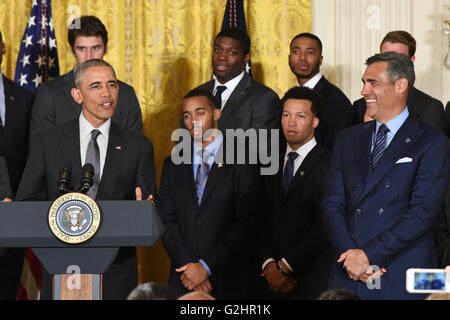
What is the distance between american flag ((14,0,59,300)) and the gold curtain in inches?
8.3

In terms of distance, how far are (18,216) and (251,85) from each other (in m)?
2.56

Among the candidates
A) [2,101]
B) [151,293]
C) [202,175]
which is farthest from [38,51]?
[151,293]

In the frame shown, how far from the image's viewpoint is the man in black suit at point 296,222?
4.57 meters

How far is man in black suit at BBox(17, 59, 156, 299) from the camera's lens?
4048mm

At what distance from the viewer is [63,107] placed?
5.10m

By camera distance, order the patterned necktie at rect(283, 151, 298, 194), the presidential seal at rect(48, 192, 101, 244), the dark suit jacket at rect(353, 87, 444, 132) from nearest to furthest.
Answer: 1. the presidential seal at rect(48, 192, 101, 244)
2. the patterned necktie at rect(283, 151, 298, 194)
3. the dark suit jacket at rect(353, 87, 444, 132)

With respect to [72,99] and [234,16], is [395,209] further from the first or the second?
[234,16]

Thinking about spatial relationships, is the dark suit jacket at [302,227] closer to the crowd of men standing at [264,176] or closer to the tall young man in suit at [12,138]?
the crowd of men standing at [264,176]

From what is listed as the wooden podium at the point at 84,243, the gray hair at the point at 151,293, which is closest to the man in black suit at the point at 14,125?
the wooden podium at the point at 84,243

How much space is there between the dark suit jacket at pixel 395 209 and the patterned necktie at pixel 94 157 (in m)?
1.15

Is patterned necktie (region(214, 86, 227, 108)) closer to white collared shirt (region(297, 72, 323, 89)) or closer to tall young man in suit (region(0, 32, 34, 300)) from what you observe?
white collared shirt (region(297, 72, 323, 89))

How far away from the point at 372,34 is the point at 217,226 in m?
2.66

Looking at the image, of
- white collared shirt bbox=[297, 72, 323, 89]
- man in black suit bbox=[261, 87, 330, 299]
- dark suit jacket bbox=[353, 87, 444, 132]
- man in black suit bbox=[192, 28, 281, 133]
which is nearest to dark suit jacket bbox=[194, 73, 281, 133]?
man in black suit bbox=[192, 28, 281, 133]
